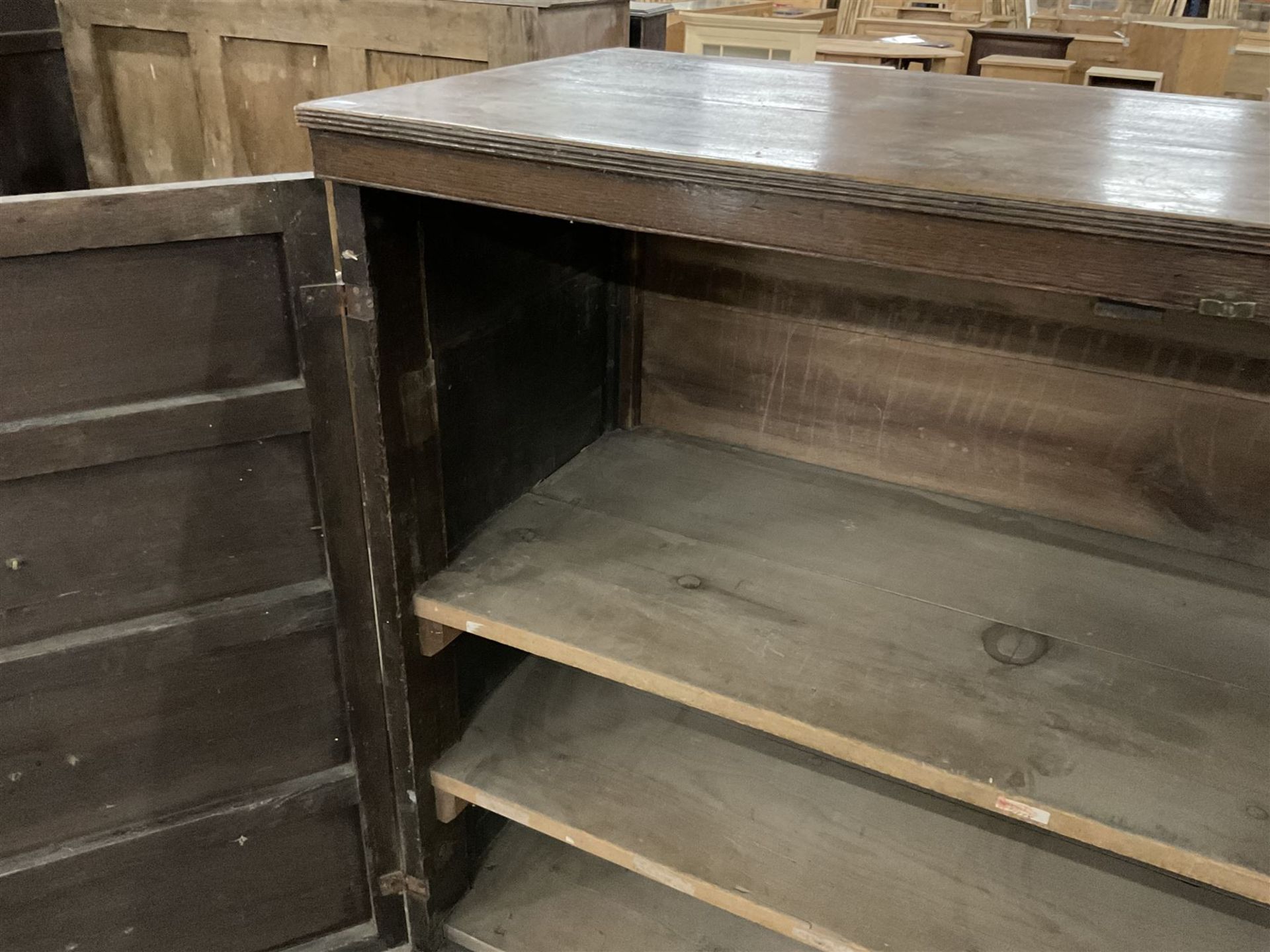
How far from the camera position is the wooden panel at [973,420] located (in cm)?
115

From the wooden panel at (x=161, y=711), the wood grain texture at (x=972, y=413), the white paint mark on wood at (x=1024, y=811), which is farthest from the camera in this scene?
the wood grain texture at (x=972, y=413)

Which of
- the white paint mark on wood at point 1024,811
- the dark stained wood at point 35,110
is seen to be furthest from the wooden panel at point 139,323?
the dark stained wood at point 35,110

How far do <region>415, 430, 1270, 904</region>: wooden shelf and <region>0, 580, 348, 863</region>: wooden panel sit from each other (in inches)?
7.1

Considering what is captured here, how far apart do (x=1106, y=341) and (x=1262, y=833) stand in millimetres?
569

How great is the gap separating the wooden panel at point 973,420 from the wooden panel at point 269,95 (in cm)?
67

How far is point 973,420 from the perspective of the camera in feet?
4.12

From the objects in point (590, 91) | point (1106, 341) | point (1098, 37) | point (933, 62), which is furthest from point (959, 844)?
point (1098, 37)

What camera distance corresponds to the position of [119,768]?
1.08 meters

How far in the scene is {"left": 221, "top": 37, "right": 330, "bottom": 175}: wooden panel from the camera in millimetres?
1494

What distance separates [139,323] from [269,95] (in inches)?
31.6

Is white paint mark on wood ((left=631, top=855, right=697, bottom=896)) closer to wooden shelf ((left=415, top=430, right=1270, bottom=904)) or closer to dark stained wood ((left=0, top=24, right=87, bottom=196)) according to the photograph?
wooden shelf ((left=415, top=430, right=1270, bottom=904))

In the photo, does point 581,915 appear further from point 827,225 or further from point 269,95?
point 269,95

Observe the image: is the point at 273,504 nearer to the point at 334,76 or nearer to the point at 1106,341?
the point at 334,76

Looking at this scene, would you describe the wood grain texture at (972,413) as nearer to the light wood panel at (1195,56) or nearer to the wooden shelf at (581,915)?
the wooden shelf at (581,915)
